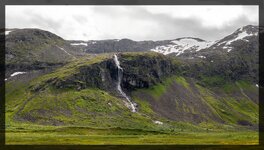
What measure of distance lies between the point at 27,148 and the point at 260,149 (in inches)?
2619

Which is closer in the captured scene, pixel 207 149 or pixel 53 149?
pixel 53 149

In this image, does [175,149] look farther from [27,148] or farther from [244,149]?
[27,148]

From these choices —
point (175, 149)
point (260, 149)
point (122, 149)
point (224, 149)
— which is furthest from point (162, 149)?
point (260, 149)

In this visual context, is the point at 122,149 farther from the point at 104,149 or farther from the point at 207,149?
the point at 207,149

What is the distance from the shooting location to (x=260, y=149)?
117m

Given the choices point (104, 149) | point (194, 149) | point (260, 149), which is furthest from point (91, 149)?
point (260, 149)

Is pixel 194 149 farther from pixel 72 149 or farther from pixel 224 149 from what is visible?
pixel 72 149

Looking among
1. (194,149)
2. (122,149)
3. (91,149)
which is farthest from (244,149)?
(91,149)

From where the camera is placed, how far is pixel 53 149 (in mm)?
108312

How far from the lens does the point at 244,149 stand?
118 metres

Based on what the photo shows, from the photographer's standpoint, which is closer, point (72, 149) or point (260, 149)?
point (72, 149)

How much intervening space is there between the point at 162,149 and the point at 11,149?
135 ft

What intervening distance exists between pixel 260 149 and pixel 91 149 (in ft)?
160

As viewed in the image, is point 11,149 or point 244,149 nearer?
point 11,149
